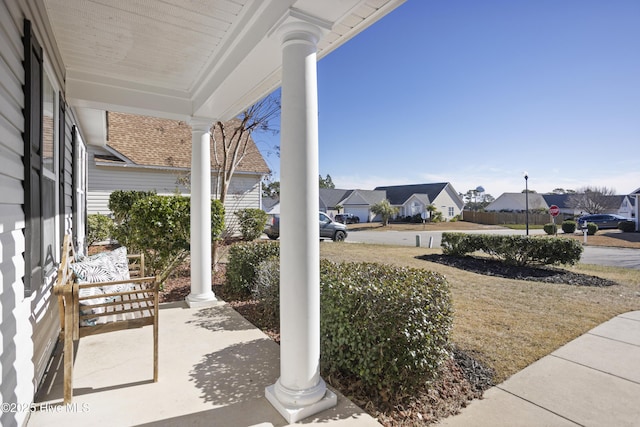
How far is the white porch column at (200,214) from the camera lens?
15.1 ft

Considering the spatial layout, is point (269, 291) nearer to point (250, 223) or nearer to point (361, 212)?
point (250, 223)

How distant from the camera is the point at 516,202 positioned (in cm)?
4600

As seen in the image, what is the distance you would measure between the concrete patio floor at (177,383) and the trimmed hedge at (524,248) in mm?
7496

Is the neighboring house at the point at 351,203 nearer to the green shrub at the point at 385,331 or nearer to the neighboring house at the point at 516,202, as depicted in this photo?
the neighboring house at the point at 516,202

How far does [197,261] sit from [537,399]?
4170 mm

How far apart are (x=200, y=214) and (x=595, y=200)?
47.8 meters

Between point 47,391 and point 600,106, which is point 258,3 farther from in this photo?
point 600,106

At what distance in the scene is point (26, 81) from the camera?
2066 mm

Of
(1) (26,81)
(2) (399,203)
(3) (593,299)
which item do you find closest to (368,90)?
(3) (593,299)

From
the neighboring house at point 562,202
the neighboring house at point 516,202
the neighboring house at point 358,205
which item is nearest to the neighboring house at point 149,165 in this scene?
the neighboring house at point 358,205

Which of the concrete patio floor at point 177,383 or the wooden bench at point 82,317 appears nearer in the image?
the concrete patio floor at point 177,383

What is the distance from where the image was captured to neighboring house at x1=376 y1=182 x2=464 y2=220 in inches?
1594

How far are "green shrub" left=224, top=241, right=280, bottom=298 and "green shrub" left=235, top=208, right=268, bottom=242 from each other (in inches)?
285

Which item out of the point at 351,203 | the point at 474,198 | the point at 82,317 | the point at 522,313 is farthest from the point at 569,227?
the point at 474,198
